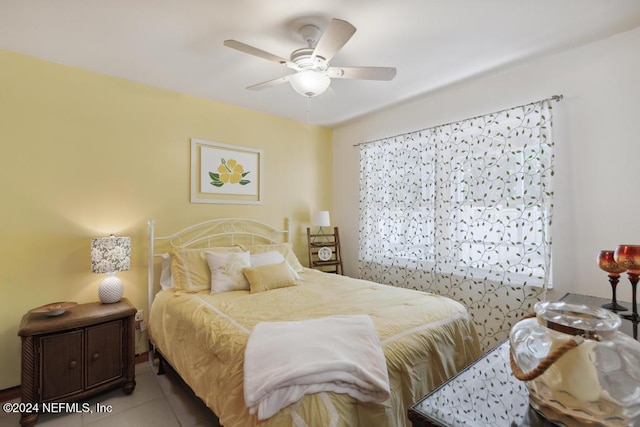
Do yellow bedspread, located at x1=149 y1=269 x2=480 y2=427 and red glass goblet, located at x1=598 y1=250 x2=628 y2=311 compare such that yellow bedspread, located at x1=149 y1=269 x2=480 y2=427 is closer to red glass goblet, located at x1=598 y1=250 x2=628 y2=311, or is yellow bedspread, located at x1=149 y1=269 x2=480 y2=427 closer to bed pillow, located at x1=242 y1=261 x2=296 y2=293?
bed pillow, located at x1=242 y1=261 x2=296 y2=293

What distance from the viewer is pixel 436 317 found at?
186cm

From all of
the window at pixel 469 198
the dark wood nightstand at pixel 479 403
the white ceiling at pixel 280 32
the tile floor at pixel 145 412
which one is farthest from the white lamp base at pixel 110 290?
the window at pixel 469 198

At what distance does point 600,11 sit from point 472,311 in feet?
7.80

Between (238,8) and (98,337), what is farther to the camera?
(98,337)

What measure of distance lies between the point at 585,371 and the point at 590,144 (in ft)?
7.38

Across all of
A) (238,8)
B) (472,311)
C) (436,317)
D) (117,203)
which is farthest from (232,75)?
(472,311)

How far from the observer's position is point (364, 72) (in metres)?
1.93

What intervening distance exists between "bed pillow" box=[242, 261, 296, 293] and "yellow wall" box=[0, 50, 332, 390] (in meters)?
1.00

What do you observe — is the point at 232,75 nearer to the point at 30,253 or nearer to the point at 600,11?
the point at 30,253

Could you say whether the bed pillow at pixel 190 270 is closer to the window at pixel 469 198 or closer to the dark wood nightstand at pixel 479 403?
the window at pixel 469 198


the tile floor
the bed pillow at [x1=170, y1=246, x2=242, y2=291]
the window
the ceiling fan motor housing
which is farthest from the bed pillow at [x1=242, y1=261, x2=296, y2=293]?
the ceiling fan motor housing

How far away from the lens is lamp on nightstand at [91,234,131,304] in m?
2.31

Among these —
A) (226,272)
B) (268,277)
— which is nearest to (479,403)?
(268,277)

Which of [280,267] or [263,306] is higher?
[280,267]
